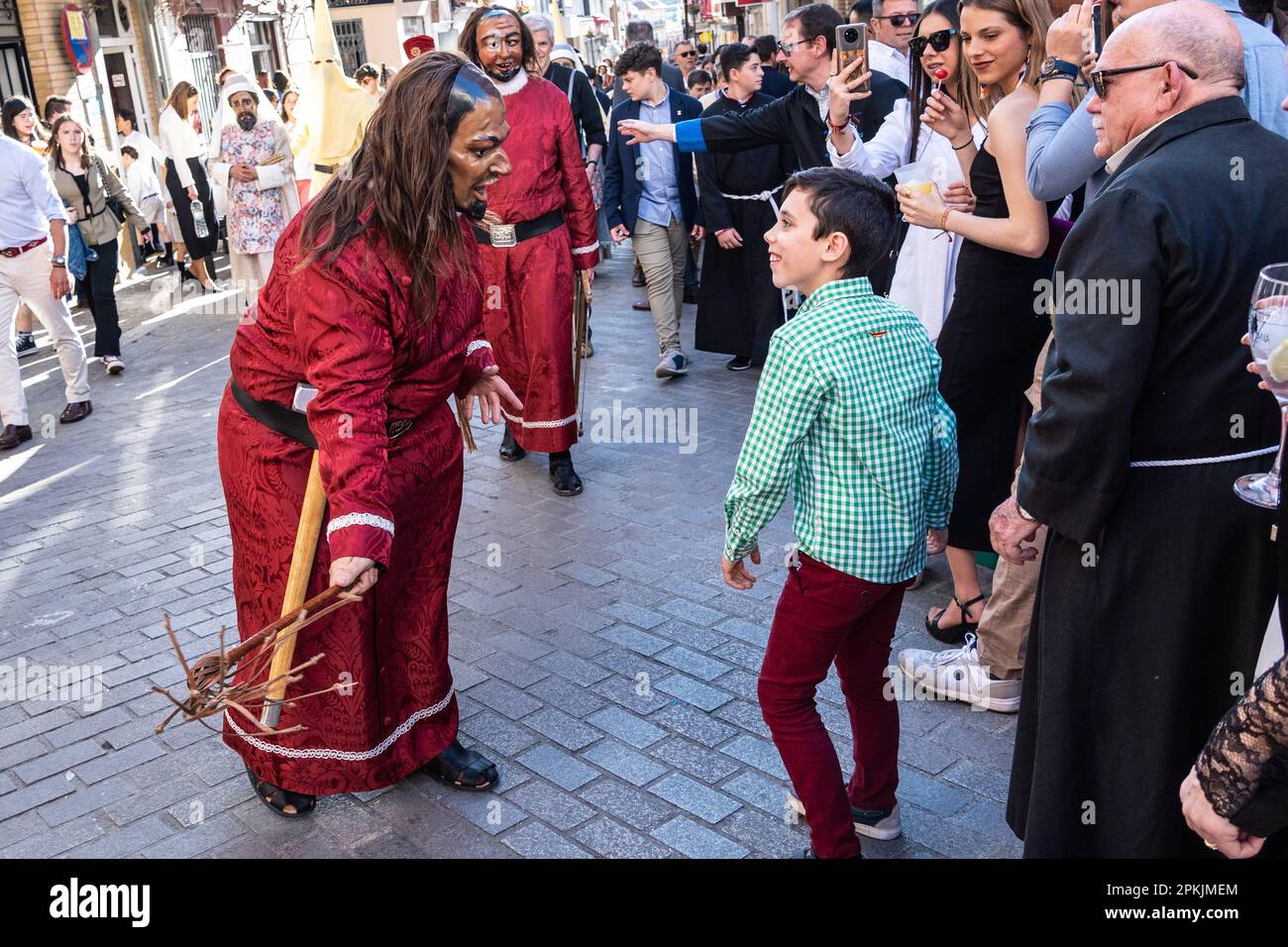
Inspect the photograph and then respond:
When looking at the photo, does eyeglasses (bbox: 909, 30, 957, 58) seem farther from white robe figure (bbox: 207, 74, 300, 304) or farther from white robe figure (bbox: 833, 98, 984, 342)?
white robe figure (bbox: 207, 74, 300, 304)

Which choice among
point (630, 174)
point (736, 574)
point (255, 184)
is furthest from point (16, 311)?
point (736, 574)

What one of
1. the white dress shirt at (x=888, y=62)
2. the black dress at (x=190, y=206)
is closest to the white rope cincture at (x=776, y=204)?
the white dress shirt at (x=888, y=62)

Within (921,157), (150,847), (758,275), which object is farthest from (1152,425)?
(758,275)

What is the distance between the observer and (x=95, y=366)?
10.1 metres

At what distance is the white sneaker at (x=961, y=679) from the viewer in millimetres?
3906

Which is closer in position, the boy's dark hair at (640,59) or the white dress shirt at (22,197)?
the white dress shirt at (22,197)

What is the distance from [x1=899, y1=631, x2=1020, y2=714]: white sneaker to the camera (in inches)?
154

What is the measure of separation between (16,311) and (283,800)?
582 cm

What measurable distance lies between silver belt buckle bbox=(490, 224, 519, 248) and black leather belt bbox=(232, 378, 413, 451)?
296cm

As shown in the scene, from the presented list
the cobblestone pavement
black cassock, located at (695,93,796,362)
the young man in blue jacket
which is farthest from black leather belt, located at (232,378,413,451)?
the young man in blue jacket

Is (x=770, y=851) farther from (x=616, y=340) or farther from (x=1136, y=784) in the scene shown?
(x=616, y=340)

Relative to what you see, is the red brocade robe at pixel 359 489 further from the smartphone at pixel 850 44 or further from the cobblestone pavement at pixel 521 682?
the smartphone at pixel 850 44

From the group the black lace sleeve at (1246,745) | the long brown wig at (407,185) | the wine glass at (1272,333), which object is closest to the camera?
the black lace sleeve at (1246,745)

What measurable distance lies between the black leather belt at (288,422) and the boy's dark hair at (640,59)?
5.65m
